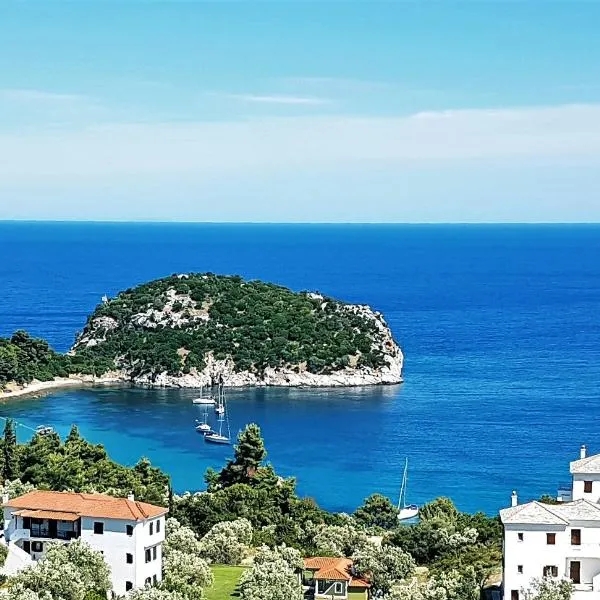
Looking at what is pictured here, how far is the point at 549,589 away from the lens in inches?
1510

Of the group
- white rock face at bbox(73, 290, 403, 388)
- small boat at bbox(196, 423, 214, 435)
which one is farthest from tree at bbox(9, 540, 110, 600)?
white rock face at bbox(73, 290, 403, 388)

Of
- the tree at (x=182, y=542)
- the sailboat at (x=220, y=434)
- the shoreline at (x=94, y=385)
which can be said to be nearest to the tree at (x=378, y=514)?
the tree at (x=182, y=542)

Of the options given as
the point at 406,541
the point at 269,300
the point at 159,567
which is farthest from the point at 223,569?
the point at 269,300

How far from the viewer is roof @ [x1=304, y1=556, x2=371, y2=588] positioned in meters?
43.7

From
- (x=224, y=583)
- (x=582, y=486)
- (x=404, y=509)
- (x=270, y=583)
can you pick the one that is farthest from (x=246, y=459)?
(x=270, y=583)

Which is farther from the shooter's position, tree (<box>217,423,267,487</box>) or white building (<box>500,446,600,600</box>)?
tree (<box>217,423,267,487</box>)

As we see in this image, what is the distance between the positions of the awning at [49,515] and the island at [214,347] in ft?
191

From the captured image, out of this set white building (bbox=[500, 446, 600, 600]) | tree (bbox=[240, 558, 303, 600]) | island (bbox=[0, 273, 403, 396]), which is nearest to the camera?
tree (bbox=[240, 558, 303, 600])

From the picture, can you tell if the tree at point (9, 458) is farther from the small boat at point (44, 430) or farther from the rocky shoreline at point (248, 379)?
the rocky shoreline at point (248, 379)

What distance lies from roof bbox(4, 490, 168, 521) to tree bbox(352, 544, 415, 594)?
297 inches

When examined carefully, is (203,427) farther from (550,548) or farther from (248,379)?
(550,548)

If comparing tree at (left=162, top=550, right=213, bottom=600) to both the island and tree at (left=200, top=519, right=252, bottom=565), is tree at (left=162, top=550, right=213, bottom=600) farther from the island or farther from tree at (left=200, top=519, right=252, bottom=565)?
the island

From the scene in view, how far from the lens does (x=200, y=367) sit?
4183 inches

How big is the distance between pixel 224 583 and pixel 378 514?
16082 millimetres
